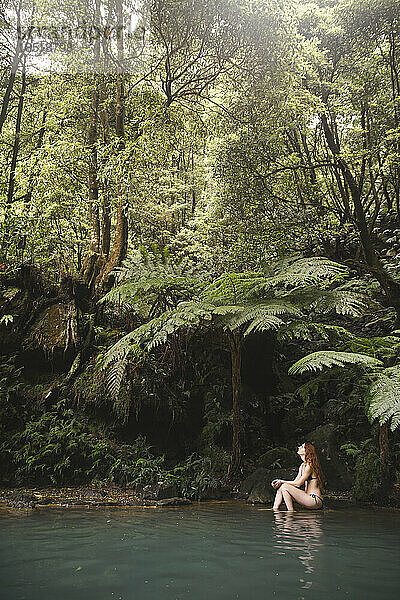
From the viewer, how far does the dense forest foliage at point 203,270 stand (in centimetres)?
623

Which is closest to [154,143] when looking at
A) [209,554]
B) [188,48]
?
[188,48]

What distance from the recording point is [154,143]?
8695 mm

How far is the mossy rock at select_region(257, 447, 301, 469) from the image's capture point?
21.4 feet

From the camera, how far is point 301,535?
3.80 metres

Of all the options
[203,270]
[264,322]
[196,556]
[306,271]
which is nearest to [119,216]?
[203,270]

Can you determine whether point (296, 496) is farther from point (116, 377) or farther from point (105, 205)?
point (105, 205)

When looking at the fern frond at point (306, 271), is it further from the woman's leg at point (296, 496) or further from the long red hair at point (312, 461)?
the woman's leg at point (296, 496)

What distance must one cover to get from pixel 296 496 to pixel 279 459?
1.44 metres

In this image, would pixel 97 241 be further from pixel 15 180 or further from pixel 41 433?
pixel 41 433

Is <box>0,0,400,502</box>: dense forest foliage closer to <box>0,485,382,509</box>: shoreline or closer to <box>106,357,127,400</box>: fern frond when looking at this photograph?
<box>106,357,127,400</box>: fern frond

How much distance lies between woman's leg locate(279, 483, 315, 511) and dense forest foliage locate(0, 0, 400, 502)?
3.34 feet

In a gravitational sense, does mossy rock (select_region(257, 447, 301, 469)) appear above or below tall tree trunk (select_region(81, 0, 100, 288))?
below

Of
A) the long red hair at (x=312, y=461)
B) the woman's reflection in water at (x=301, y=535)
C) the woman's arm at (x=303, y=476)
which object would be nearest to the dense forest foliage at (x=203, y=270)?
the long red hair at (x=312, y=461)

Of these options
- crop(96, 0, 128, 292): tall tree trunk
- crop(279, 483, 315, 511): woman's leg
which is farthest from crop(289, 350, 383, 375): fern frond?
crop(96, 0, 128, 292): tall tree trunk
